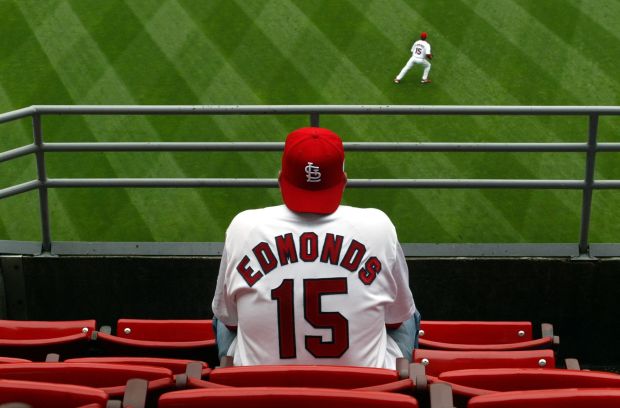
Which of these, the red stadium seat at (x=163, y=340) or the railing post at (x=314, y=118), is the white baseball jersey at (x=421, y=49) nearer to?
the railing post at (x=314, y=118)

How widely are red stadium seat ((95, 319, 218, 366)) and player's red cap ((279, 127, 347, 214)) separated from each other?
99 centimetres

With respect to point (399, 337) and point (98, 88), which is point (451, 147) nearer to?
point (399, 337)

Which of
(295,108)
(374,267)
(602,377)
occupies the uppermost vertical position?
(295,108)

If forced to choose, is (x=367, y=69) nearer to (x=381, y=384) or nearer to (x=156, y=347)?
(x=156, y=347)

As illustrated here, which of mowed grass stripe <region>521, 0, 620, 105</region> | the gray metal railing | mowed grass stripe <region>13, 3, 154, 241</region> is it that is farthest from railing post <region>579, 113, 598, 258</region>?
mowed grass stripe <region>521, 0, 620, 105</region>

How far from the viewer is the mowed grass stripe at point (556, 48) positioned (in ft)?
31.8

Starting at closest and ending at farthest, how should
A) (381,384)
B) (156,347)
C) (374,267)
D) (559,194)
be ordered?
1. (381,384)
2. (374,267)
3. (156,347)
4. (559,194)

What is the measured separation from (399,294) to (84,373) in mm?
1198

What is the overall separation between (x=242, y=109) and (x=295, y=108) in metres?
0.28

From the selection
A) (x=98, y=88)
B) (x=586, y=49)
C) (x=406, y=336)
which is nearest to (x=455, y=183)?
(x=406, y=336)

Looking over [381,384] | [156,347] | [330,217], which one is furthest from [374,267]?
[156,347]

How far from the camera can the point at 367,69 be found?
10.2m

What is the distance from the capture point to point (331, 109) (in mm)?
5051

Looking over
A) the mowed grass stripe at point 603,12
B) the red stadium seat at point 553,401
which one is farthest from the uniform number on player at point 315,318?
the mowed grass stripe at point 603,12
